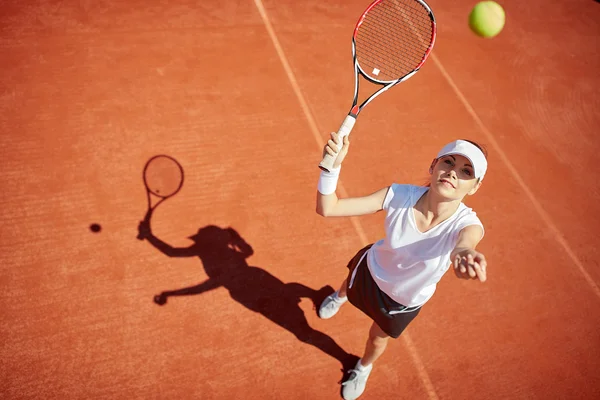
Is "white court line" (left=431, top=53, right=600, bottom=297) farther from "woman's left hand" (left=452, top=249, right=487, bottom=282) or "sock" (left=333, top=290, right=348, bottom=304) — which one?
"woman's left hand" (left=452, top=249, right=487, bottom=282)

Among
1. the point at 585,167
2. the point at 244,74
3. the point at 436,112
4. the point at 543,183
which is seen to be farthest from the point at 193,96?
the point at 585,167

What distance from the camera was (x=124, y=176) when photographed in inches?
171

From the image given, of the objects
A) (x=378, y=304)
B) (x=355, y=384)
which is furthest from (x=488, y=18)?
(x=355, y=384)

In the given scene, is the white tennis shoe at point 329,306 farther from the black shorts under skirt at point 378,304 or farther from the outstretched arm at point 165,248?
the outstretched arm at point 165,248

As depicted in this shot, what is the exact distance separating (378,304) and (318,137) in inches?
105

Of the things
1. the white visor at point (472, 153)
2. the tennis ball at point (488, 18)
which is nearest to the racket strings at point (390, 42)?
the tennis ball at point (488, 18)

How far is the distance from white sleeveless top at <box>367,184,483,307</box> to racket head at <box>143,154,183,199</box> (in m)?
2.42

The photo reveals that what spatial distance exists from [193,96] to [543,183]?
4.27 metres

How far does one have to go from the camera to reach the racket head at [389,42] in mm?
4789

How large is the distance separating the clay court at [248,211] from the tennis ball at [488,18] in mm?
1655

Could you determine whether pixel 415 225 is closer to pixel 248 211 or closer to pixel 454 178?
pixel 454 178

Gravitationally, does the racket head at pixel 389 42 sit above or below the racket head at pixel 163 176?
above

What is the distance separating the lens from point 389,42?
573 centimetres

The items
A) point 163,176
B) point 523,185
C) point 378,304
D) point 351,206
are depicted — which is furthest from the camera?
point 523,185
